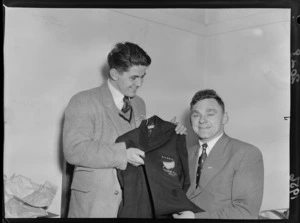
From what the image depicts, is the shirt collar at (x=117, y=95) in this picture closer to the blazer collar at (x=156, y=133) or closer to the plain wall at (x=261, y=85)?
the blazer collar at (x=156, y=133)

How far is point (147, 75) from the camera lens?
1.32 m

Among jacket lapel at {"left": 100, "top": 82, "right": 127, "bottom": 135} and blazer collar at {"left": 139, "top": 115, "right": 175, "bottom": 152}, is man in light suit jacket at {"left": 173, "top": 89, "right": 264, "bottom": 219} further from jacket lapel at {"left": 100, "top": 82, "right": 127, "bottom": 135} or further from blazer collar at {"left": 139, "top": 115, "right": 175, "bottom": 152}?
jacket lapel at {"left": 100, "top": 82, "right": 127, "bottom": 135}

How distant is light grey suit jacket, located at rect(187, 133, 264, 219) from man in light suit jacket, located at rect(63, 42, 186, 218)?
0.22 m

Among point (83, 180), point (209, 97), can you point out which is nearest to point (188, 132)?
point (209, 97)

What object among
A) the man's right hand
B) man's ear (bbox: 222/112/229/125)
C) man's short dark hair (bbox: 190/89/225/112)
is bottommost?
the man's right hand

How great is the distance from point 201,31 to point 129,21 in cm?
24

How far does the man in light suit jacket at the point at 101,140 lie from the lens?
4.16 feet

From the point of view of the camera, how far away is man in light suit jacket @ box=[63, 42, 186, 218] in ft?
4.16

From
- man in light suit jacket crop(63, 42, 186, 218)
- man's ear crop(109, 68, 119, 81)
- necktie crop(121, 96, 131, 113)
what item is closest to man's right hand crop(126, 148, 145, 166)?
man in light suit jacket crop(63, 42, 186, 218)

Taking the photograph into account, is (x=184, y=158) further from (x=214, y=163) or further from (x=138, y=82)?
(x=138, y=82)

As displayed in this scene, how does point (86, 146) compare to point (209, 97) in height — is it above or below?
below

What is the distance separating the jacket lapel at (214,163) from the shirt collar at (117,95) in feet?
1.02

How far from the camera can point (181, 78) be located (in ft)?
4.36

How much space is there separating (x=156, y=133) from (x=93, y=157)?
0.21 m
